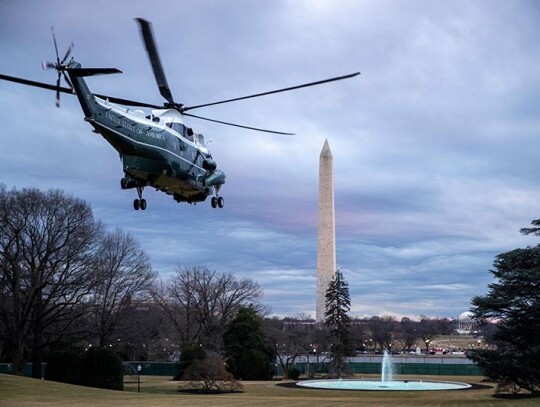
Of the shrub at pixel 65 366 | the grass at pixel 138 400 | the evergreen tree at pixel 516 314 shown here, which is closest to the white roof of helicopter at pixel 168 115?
the grass at pixel 138 400

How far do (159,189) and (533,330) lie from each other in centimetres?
2335

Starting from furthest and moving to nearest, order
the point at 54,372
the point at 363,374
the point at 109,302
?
the point at 363,374 < the point at 109,302 < the point at 54,372

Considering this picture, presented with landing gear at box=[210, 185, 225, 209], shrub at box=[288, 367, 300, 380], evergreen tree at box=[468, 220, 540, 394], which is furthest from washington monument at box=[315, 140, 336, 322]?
landing gear at box=[210, 185, 225, 209]

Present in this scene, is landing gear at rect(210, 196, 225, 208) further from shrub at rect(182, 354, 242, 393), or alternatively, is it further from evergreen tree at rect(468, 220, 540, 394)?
shrub at rect(182, 354, 242, 393)

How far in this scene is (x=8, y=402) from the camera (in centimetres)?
3359

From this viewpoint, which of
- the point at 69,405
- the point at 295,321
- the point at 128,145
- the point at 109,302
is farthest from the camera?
the point at 295,321

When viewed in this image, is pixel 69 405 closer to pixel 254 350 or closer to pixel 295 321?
pixel 254 350

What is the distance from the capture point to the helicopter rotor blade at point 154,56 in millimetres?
18047

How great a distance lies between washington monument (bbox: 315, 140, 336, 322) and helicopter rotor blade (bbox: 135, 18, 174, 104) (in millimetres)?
63282

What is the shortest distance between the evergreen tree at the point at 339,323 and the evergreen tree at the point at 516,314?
33.3 meters

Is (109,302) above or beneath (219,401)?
above

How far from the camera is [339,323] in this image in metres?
75.3

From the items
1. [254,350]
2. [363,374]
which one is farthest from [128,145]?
[363,374]

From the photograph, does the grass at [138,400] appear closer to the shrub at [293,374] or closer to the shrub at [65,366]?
the shrub at [65,366]
